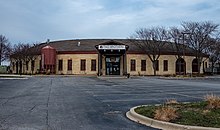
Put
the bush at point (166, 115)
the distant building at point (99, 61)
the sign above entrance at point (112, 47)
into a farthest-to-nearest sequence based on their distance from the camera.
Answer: the distant building at point (99, 61), the sign above entrance at point (112, 47), the bush at point (166, 115)

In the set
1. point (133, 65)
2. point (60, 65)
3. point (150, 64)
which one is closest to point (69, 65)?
point (60, 65)

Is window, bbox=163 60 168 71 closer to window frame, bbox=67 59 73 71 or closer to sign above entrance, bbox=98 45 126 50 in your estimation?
sign above entrance, bbox=98 45 126 50

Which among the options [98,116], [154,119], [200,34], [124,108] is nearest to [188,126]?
[154,119]

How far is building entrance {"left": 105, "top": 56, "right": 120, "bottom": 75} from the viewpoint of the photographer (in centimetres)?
6788

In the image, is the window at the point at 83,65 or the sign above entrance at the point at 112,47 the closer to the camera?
the sign above entrance at the point at 112,47

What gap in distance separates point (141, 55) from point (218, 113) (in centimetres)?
5840

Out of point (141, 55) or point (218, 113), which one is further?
point (141, 55)

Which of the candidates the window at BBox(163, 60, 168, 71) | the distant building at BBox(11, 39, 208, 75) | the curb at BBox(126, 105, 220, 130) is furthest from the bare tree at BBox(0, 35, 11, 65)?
the curb at BBox(126, 105, 220, 130)

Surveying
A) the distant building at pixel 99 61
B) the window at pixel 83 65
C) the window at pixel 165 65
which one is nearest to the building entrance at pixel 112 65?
the distant building at pixel 99 61

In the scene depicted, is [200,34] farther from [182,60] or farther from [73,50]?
[73,50]

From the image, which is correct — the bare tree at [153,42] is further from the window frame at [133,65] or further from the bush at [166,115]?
the bush at [166,115]

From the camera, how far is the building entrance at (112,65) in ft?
223

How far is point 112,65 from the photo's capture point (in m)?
68.2

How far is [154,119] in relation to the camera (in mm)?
9773
